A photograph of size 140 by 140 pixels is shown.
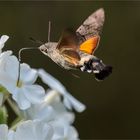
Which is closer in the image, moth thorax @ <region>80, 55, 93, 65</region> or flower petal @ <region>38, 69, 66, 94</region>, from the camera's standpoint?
moth thorax @ <region>80, 55, 93, 65</region>

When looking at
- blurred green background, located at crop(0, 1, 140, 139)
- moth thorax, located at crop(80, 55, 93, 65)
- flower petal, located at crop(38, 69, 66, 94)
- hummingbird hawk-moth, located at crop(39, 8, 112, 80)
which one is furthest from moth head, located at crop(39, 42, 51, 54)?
blurred green background, located at crop(0, 1, 140, 139)

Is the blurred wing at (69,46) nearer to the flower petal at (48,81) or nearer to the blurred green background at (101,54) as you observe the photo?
the flower petal at (48,81)

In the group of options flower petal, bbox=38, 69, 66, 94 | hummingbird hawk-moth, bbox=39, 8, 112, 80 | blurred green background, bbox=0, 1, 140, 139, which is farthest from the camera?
blurred green background, bbox=0, 1, 140, 139

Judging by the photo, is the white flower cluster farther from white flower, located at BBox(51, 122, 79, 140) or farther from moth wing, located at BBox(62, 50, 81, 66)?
moth wing, located at BBox(62, 50, 81, 66)

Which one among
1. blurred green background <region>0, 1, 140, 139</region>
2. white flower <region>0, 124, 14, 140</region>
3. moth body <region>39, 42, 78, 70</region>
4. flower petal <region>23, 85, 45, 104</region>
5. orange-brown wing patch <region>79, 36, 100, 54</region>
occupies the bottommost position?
blurred green background <region>0, 1, 140, 139</region>

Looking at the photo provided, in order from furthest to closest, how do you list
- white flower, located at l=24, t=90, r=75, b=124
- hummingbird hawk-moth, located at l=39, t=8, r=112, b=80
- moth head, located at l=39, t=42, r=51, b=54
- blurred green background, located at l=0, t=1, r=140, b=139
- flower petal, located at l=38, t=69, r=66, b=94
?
blurred green background, located at l=0, t=1, r=140, b=139, flower petal, located at l=38, t=69, r=66, b=94, white flower, located at l=24, t=90, r=75, b=124, moth head, located at l=39, t=42, r=51, b=54, hummingbird hawk-moth, located at l=39, t=8, r=112, b=80

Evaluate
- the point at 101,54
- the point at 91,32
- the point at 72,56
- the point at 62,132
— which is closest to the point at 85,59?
the point at 72,56

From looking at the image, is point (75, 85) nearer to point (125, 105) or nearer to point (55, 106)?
point (125, 105)

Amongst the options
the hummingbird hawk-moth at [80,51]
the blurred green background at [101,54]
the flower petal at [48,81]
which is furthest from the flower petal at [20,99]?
the blurred green background at [101,54]

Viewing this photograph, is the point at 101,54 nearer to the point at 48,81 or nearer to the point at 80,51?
the point at 48,81
